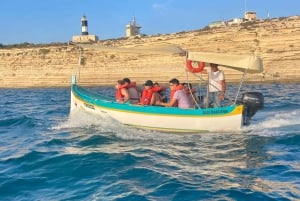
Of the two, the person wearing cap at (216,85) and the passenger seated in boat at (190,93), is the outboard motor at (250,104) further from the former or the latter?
the passenger seated in boat at (190,93)

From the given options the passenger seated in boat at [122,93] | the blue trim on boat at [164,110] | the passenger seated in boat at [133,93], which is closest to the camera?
the blue trim on boat at [164,110]

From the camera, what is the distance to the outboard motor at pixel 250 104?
15.9 m

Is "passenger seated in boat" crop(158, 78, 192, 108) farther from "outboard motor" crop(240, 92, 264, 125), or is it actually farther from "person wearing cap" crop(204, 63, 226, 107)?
"outboard motor" crop(240, 92, 264, 125)

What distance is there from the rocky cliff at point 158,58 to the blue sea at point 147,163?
104ft

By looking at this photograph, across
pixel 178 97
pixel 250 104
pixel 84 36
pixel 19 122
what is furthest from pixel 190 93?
pixel 84 36

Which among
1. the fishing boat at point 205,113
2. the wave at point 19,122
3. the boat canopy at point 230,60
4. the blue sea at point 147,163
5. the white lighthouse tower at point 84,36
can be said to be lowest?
the wave at point 19,122

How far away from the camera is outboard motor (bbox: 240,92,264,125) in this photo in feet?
52.0

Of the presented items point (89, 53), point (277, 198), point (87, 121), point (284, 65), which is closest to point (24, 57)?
point (89, 53)

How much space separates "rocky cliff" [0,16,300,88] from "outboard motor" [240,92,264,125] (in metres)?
31.5

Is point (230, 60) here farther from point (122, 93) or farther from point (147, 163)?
point (147, 163)

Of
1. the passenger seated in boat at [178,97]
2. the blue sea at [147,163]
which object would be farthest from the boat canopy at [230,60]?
the blue sea at [147,163]

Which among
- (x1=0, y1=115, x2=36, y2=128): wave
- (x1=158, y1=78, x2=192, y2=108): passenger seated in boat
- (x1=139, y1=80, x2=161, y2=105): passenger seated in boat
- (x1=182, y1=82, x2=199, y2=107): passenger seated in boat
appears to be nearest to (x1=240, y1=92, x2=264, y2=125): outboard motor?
(x1=182, y1=82, x2=199, y2=107): passenger seated in boat

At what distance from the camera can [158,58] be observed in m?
57.1

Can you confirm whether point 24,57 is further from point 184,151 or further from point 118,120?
point 184,151
